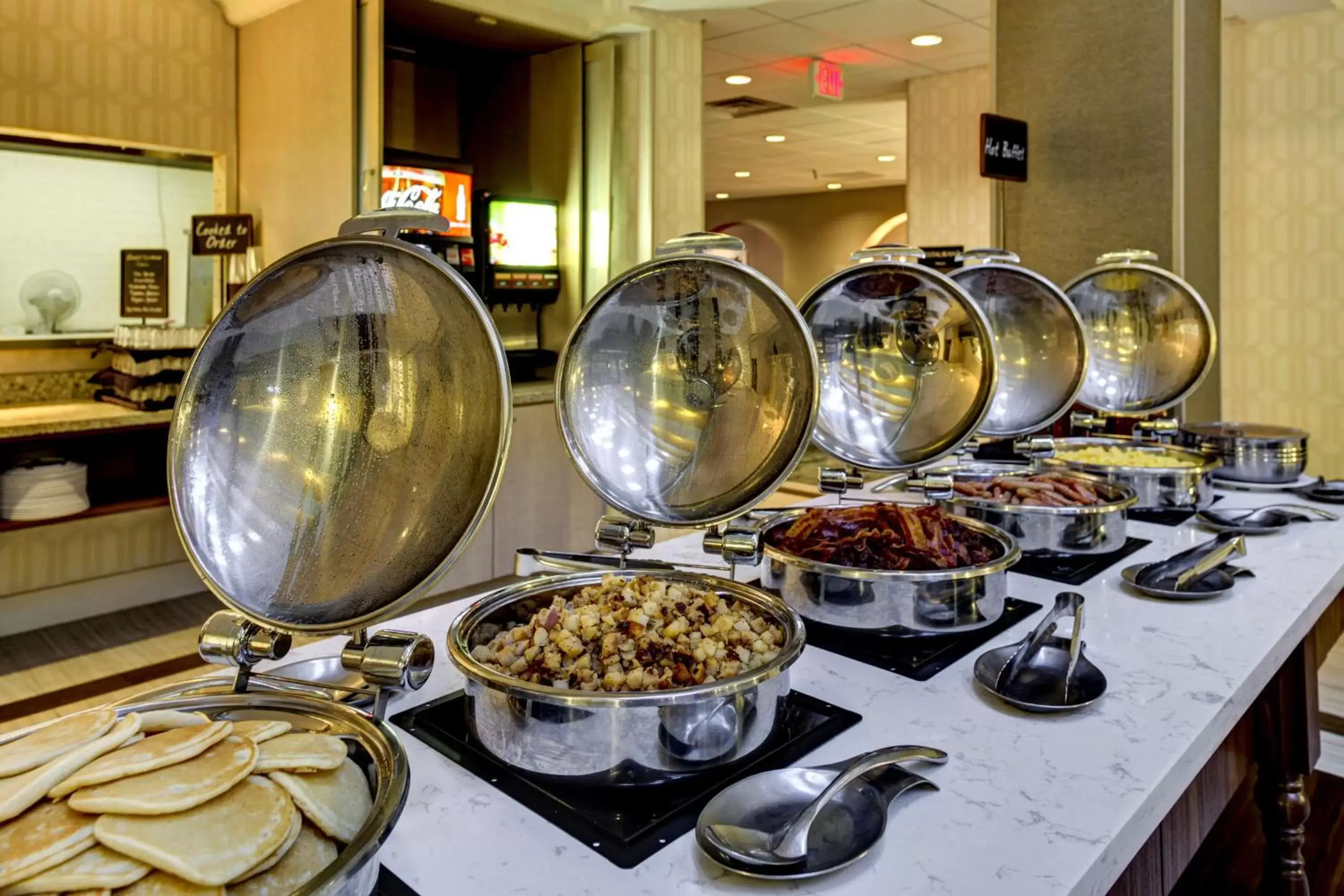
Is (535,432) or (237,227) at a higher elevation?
(237,227)

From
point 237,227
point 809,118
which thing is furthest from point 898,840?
point 809,118

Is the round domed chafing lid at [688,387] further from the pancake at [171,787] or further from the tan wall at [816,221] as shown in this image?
the tan wall at [816,221]

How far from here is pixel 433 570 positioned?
2.50ft

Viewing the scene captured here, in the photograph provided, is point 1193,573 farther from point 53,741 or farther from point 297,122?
point 297,122

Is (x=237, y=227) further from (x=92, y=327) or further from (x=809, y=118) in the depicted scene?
(x=809, y=118)

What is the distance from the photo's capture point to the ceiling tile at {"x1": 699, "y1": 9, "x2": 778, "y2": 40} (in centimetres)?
486

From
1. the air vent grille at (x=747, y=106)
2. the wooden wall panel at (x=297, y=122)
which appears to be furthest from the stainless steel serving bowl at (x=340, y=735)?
the air vent grille at (x=747, y=106)

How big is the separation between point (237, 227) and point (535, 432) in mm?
1571

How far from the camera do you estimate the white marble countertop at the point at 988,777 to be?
0.69m

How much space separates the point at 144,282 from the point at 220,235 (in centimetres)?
45

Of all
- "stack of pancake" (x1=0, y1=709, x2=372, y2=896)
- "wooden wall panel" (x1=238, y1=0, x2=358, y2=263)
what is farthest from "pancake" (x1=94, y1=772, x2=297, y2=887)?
"wooden wall panel" (x1=238, y1=0, x2=358, y2=263)

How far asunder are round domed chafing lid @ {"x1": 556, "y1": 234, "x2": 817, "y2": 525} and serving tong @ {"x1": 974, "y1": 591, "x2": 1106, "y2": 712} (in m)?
0.33

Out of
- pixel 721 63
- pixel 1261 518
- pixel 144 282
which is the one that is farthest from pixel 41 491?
pixel 721 63

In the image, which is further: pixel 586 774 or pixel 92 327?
pixel 92 327
